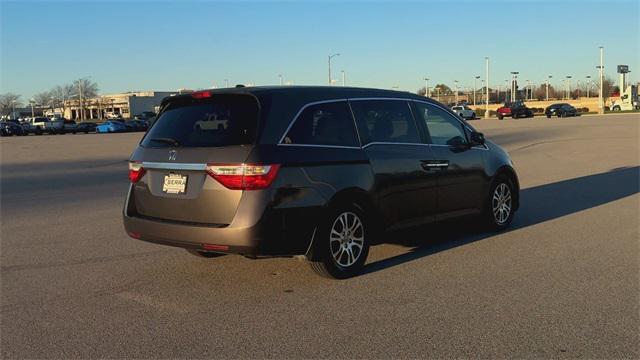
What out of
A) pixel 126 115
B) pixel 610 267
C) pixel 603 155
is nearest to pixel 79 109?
pixel 126 115

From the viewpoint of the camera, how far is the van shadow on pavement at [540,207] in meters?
6.54

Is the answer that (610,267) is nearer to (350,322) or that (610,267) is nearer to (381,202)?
(381,202)

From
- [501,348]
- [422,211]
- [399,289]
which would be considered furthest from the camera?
[422,211]

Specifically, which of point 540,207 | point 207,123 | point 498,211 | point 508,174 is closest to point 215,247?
point 207,123

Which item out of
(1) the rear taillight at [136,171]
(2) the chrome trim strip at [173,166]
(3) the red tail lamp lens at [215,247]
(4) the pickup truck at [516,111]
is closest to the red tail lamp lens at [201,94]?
(2) the chrome trim strip at [173,166]

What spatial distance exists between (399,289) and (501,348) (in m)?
1.42

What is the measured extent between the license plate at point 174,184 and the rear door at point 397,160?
5.74 ft

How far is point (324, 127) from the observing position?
557cm

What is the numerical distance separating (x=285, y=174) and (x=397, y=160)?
1.53m

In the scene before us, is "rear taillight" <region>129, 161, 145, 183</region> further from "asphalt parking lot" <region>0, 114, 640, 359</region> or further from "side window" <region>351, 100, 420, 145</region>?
"side window" <region>351, 100, 420, 145</region>

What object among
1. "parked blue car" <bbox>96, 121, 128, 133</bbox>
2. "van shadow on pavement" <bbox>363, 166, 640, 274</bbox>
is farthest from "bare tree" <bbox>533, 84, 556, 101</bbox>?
"van shadow on pavement" <bbox>363, 166, 640, 274</bbox>

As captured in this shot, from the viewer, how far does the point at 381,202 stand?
5.90m

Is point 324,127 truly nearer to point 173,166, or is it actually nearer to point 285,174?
point 285,174

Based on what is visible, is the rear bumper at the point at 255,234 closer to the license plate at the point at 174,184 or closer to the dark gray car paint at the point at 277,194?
the dark gray car paint at the point at 277,194
